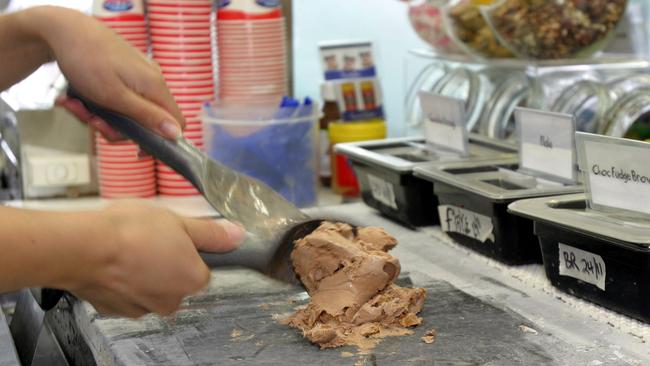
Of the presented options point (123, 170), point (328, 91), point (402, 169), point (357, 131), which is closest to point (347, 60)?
point (328, 91)

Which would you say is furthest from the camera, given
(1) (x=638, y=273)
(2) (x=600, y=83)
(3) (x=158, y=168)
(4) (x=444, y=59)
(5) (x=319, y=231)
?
(3) (x=158, y=168)

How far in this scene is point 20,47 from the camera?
5.11ft

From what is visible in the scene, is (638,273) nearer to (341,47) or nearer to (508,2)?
(508,2)

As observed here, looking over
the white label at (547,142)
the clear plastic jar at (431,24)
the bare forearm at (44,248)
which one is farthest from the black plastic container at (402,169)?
the bare forearm at (44,248)

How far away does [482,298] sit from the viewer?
1.33m

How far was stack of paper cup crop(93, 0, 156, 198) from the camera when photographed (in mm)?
2113

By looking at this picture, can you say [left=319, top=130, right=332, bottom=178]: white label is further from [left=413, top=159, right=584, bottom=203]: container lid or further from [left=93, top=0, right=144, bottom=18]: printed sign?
[left=413, top=159, right=584, bottom=203]: container lid

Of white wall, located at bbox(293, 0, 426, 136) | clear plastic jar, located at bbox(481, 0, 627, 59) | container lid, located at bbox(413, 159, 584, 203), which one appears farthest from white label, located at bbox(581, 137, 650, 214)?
white wall, located at bbox(293, 0, 426, 136)

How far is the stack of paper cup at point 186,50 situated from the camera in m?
2.12

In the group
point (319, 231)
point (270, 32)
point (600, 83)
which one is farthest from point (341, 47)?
point (319, 231)

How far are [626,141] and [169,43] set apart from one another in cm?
121

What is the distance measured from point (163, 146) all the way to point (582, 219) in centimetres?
62

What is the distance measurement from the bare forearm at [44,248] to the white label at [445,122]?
89cm

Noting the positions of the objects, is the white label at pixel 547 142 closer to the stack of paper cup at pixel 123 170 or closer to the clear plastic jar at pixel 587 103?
the clear plastic jar at pixel 587 103
